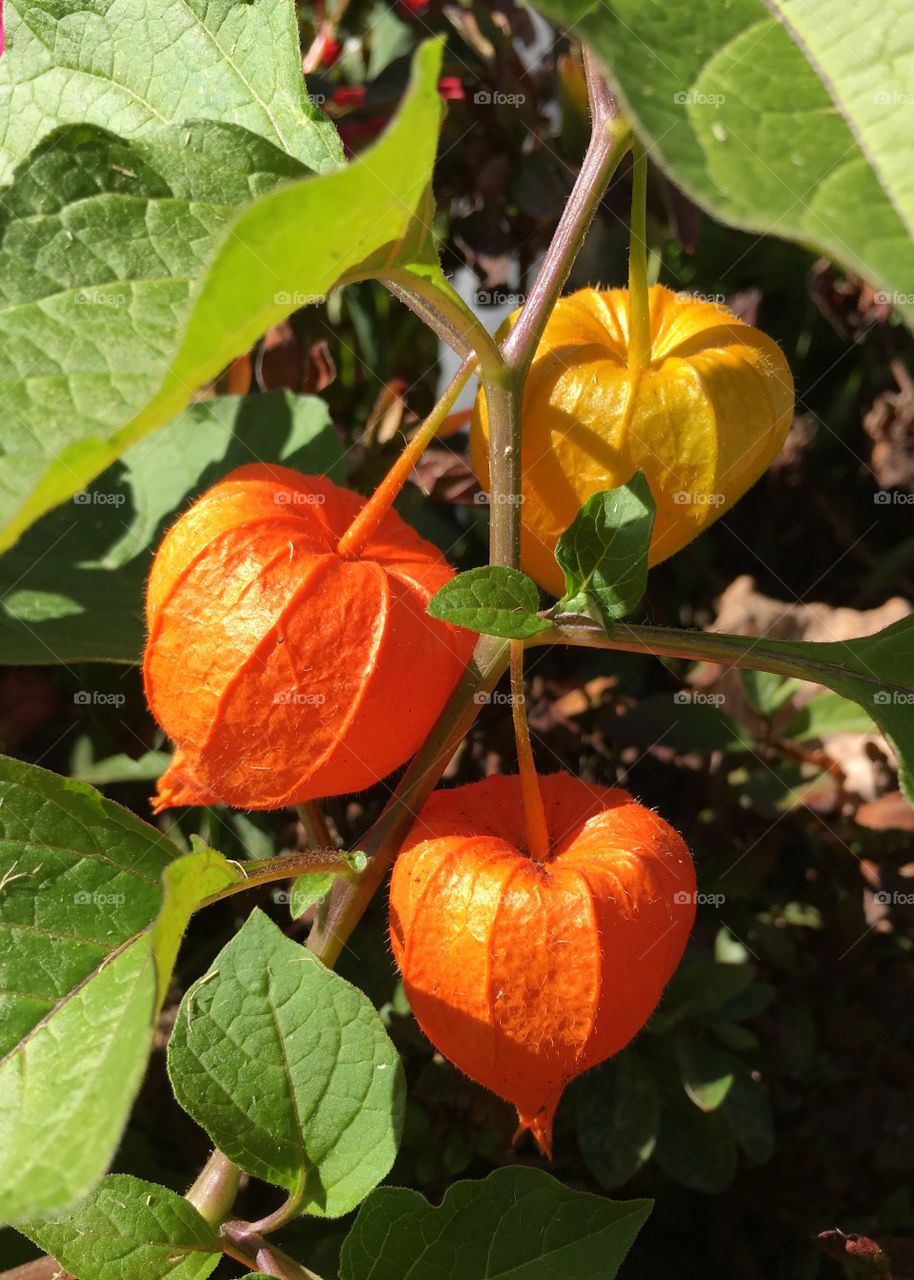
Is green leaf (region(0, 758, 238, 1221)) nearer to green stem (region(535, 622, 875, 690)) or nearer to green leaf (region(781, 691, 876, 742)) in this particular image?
green stem (region(535, 622, 875, 690))

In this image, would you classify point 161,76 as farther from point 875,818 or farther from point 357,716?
point 875,818

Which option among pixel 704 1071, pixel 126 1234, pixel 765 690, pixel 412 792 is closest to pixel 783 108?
pixel 412 792

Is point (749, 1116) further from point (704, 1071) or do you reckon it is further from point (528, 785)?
point (528, 785)

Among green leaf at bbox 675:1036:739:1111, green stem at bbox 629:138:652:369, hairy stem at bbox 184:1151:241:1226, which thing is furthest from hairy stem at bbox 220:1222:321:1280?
green stem at bbox 629:138:652:369

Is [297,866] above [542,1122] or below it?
above

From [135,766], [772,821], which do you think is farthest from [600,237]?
[135,766]

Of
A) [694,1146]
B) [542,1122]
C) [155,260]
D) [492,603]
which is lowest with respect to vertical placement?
[694,1146]
